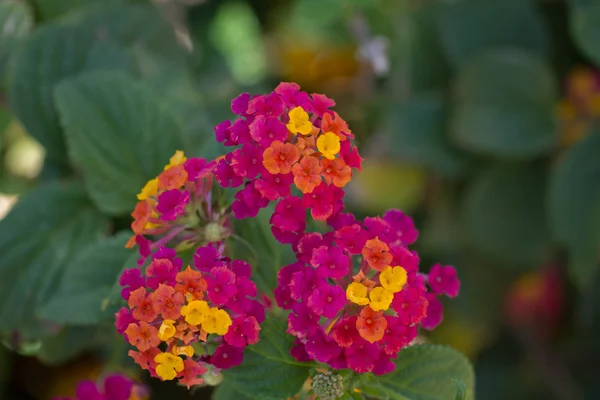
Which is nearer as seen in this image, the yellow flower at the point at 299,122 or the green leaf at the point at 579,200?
the yellow flower at the point at 299,122

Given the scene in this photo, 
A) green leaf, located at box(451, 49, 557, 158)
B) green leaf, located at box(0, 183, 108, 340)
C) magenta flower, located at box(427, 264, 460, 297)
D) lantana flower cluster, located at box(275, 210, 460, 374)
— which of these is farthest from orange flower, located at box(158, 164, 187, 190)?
green leaf, located at box(451, 49, 557, 158)

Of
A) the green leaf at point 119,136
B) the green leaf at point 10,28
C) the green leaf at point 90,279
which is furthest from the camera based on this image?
the green leaf at point 10,28

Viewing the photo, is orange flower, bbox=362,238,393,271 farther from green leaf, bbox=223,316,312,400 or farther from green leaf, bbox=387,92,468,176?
green leaf, bbox=387,92,468,176

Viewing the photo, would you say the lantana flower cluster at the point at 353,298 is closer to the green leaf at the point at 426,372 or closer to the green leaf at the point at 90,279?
the green leaf at the point at 426,372

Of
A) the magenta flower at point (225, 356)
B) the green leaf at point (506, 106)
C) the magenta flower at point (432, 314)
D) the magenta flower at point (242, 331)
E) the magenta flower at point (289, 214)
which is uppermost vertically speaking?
the magenta flower at point (289, 214)

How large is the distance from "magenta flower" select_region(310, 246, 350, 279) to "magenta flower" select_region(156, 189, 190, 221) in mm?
108

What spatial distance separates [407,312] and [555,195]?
0.65 meters

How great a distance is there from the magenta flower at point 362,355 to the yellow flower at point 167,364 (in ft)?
0.40

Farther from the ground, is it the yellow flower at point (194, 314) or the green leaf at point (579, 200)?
the yellow flower at point (194, 314)

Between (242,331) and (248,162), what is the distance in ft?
0.41

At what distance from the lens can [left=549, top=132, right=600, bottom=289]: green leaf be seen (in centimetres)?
111

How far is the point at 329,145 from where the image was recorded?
55 cm

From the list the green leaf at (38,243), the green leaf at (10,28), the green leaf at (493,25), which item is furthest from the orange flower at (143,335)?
the green leaf at (493,25)

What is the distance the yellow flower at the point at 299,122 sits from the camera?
1.81ft
